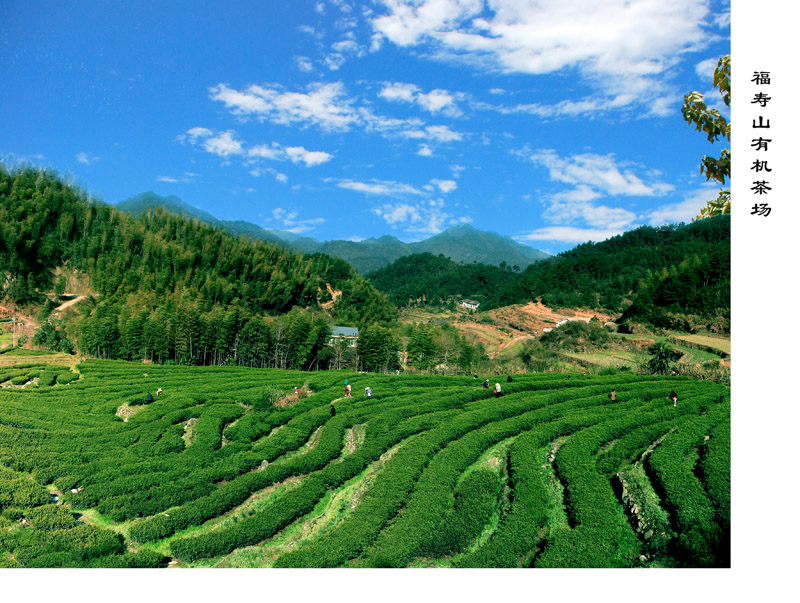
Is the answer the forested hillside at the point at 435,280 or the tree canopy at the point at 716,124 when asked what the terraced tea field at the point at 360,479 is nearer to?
the tree canopy at the point at 716,124

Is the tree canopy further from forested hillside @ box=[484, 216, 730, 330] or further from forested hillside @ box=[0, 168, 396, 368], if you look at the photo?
forested hillside @ box=[484, 216, 730, 330]

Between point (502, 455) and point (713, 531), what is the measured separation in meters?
4.89

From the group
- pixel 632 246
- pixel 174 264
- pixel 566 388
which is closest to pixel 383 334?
pixel 566 388

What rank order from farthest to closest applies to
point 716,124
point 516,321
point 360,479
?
point 516,321, point 360,479, point 716,124

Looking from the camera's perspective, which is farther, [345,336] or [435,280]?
[435,280]

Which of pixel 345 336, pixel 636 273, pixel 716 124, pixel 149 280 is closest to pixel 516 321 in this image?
pixel 636 273

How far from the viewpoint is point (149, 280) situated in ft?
97.8

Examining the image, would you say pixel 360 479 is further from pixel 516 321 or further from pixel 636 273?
pixel 636 273

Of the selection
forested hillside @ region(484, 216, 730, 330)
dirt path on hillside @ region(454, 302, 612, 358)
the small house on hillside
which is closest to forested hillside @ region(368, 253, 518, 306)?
forested hillside @ region(484, 216, 730, 330)

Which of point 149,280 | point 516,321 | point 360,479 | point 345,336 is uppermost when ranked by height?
point 149,280

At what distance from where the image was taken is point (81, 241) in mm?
20547

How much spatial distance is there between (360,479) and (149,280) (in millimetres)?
26778

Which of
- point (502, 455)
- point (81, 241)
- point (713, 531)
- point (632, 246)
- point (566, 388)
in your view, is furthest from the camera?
point (632, 246)
